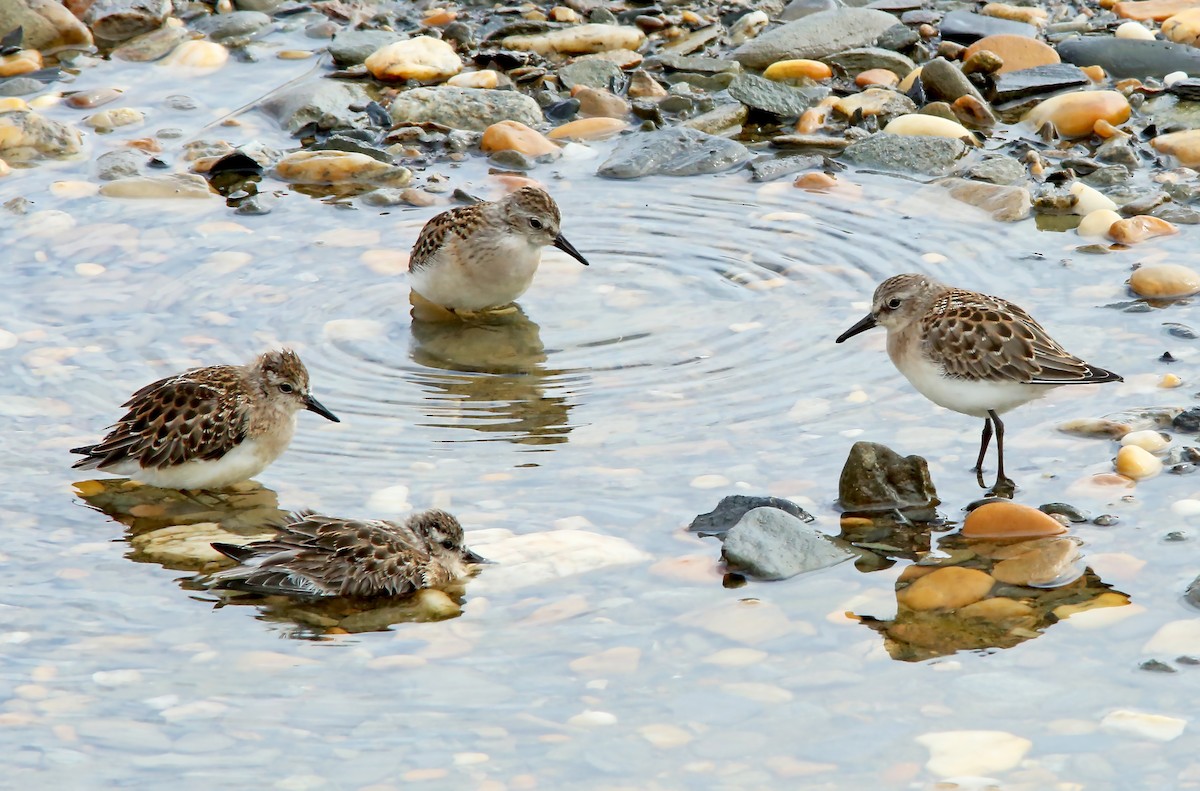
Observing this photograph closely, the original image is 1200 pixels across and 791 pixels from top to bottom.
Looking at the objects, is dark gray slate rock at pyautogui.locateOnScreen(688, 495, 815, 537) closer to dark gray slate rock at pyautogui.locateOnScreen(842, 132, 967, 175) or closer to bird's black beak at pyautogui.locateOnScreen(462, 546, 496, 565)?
bird's black beak at pyautogui.locateOnScreen(462, 546, 496, 565)

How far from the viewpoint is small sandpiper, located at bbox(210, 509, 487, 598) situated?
290 inches

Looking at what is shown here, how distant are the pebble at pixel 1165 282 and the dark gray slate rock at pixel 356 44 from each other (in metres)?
8.68

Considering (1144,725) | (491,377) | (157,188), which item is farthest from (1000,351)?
(157,188)

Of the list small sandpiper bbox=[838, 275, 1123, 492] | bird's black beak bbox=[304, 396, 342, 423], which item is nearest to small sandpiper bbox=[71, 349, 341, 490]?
bird's black beak bbox=[304, 396, 342, 423]

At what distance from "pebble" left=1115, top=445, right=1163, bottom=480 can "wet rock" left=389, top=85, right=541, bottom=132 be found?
25.1 ft

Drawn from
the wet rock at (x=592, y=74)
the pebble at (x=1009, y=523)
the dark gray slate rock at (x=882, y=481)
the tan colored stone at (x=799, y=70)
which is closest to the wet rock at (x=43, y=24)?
the wet rock at (x=592, y=74)

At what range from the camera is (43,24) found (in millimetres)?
16141

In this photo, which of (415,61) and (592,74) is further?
(415,61)

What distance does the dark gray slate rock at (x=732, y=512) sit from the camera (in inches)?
308

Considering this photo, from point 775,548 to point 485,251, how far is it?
13.6 ft

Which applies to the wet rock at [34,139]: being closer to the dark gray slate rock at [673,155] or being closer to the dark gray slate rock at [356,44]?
the dark gray slate rock at [356,44]

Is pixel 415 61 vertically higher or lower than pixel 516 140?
higher

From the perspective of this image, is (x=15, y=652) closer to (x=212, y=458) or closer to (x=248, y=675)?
(x=248, y=675)

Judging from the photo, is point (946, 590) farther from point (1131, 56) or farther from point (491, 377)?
point (1131, 56)
